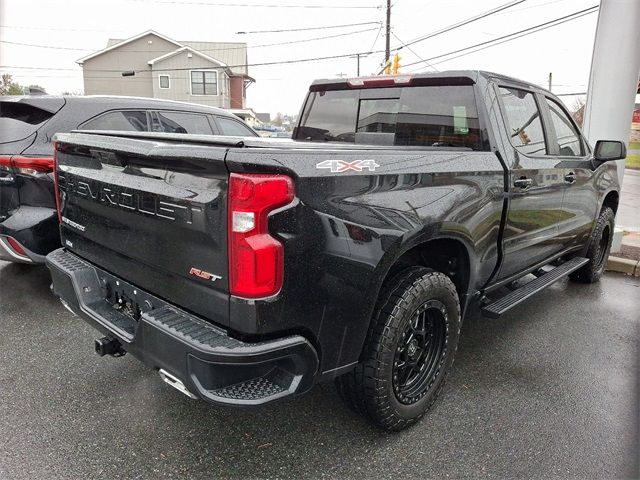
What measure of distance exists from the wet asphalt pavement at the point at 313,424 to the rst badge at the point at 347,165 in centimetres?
108

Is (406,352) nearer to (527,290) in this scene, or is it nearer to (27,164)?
(527,290)

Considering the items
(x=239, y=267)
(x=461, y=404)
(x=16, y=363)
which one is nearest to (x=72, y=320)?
(x=16, y=363)

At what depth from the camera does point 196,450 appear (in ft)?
7.86

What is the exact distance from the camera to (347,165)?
2.05 m

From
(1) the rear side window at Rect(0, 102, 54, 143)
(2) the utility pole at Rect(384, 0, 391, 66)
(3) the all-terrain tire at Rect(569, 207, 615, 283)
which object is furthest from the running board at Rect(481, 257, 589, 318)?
(2) the utility pole at Rect(384, 0, 391, 66)

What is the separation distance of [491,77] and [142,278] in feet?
8.21

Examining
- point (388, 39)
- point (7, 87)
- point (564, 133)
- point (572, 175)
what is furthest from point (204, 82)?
point (572, 175)

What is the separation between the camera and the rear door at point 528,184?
3164 millimetres

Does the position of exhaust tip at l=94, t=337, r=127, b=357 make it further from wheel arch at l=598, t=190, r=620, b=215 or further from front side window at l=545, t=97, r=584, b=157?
wheel arch at l=598, t=190, r=620, b=215

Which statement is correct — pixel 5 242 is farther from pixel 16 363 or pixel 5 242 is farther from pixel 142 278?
pixel 142 278

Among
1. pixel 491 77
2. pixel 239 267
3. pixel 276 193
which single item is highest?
pixel 491 77

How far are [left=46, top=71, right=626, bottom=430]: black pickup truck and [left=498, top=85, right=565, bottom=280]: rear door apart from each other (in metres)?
0.02

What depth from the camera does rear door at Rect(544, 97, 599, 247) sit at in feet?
12.7

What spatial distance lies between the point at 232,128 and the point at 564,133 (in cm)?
365
